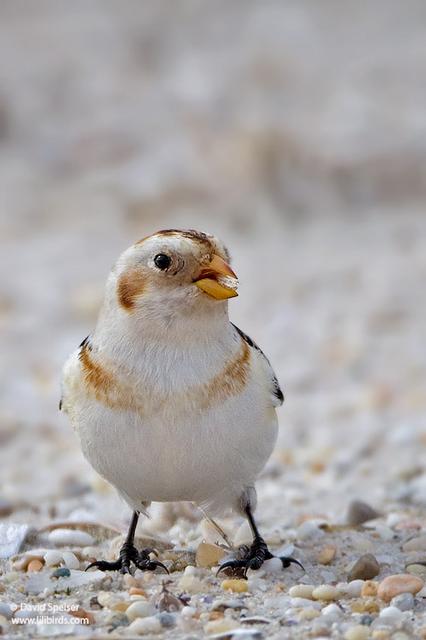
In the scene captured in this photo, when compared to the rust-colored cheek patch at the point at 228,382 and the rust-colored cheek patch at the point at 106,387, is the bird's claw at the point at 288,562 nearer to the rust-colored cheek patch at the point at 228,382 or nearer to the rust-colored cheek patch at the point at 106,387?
the rust-colored cheek patch at the point at 228,382

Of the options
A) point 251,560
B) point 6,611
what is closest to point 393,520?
point 251,560

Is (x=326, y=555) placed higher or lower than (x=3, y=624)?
higher

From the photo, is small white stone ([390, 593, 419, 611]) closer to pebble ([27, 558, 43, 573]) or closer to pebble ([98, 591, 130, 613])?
pebble ([98, 591, 130, 613])

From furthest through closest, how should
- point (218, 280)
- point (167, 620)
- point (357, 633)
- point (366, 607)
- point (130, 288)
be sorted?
point (130, 288), point (218, 280), point (366, 607), point (167, 620), point (357, 633)

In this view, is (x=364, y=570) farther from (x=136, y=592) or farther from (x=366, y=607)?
(x=136, y=592)

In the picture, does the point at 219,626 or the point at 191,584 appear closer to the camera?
the point at 219,626
